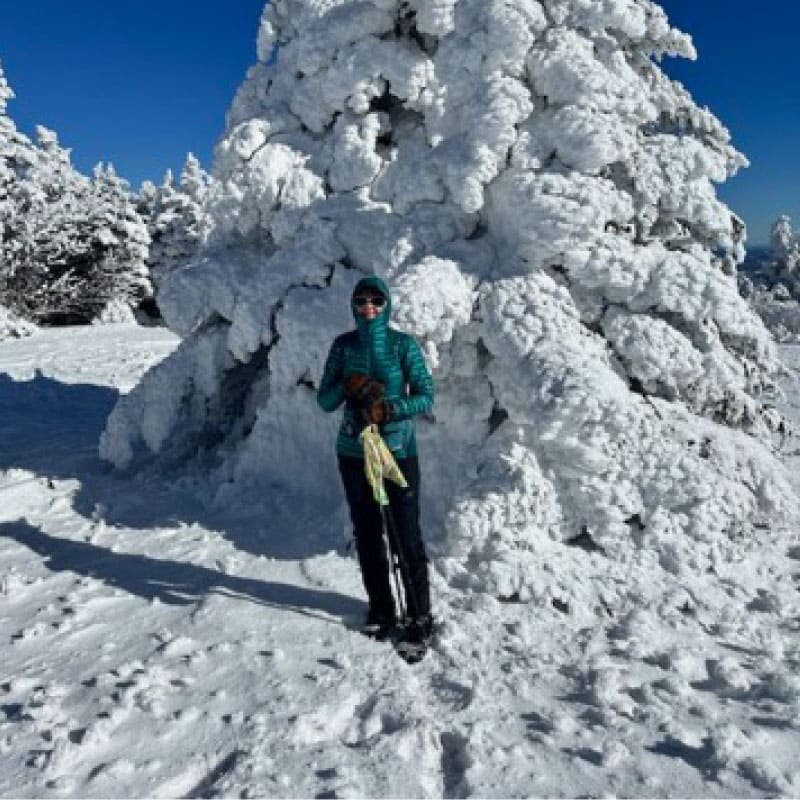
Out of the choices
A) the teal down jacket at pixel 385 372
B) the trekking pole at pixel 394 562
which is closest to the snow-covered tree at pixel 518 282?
the trekking pole at pixel 394 562

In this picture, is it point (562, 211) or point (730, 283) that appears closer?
point (562, 211)

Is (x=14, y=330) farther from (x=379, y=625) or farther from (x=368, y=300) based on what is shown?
(x=379, y=625)

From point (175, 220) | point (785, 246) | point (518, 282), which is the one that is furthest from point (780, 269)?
point (518, 282)

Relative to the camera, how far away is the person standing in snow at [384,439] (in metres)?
4.08

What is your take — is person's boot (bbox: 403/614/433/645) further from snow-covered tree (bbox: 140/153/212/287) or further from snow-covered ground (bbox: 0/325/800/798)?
snow-covered tree (bbox: 140/153/212/287)

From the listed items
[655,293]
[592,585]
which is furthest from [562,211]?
[592,585]

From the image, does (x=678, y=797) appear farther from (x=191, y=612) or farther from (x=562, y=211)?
(x=562, y=211)

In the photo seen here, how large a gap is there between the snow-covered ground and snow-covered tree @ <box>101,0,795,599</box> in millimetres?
402

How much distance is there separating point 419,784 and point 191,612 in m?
2.11

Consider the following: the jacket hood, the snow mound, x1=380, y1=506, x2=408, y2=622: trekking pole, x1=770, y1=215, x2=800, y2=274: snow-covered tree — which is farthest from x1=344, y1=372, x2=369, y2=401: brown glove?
x1=770, y1=215, x2=800, y2=274: snow-covered tree

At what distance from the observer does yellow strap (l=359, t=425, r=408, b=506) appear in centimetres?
399

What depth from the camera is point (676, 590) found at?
4551 mm

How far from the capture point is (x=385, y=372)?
165 inches

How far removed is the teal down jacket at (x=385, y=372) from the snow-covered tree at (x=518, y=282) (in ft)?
3.57
